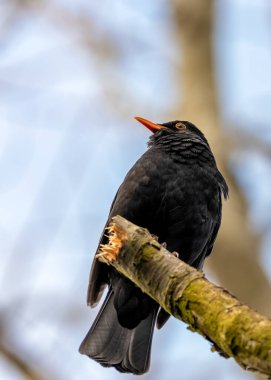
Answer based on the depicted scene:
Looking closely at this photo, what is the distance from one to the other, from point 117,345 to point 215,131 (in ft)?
10.1

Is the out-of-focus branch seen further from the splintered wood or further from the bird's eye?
the bird's eye

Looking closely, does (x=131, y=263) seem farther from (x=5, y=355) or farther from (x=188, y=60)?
(x=188, y=60)

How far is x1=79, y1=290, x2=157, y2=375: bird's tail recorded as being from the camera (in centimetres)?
434

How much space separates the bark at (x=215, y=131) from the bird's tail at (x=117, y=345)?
127 centimetres

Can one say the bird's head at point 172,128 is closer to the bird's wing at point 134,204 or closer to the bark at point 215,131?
the bird's wing at point 134,204

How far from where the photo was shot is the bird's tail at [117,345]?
434 cm

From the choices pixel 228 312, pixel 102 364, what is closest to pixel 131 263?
pixel 228 312

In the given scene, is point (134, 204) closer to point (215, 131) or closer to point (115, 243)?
point (115, 243)

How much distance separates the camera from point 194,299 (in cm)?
256

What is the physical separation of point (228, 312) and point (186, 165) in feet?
8.08

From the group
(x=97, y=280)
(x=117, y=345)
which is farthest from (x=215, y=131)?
(x=117, y=345)

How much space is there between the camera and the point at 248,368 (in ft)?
7.41

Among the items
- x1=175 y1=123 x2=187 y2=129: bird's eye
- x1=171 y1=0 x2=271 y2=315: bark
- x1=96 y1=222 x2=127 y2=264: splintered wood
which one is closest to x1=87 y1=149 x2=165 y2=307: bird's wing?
x1=175 y1=123 x2=187 y2=129: bird's eye

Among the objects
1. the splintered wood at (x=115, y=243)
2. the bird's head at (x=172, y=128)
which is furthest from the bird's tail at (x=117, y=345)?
the bird's head at (x=172, y=128)
